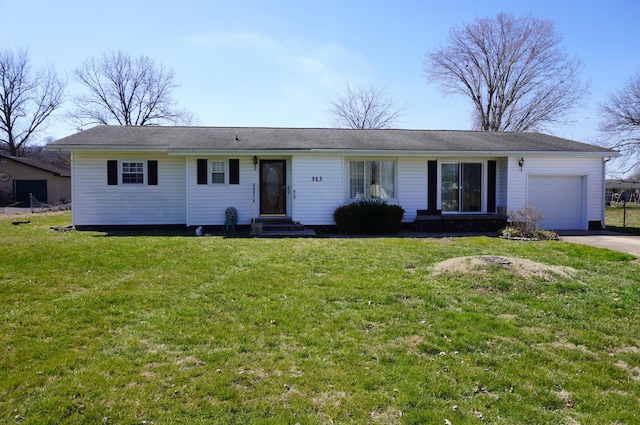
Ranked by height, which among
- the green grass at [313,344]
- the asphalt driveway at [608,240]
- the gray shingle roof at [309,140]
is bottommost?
the green grass at [313,344]

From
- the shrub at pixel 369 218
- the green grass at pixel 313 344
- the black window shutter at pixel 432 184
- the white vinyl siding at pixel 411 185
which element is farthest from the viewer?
the black window shutter at pixel 432 184

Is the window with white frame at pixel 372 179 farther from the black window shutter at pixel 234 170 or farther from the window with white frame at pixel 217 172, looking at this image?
the window with white frame at pixel 217 172

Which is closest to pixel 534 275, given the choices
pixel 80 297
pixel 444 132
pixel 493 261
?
pixel 493 261

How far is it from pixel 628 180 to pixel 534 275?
151 feet

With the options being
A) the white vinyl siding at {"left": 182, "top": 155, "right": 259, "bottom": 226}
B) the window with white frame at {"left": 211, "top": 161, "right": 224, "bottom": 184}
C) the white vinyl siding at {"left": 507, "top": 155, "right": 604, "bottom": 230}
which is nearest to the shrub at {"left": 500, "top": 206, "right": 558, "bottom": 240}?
the white vinyl siding at {"left": 507, "top": 155, "right": 604, "bottom": 230}

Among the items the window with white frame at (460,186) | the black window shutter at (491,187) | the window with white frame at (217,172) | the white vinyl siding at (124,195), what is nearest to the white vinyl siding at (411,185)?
the window with white frame at (460,186)

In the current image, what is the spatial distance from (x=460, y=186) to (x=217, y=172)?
832 cm

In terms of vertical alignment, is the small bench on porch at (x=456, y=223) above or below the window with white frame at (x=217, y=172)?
below

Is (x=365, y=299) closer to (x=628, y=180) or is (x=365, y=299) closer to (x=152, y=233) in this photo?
(x=152, y=233)

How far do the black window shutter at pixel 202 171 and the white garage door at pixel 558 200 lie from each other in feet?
36.2

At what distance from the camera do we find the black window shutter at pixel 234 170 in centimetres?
1418

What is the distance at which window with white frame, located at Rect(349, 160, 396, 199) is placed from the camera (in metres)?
14.7

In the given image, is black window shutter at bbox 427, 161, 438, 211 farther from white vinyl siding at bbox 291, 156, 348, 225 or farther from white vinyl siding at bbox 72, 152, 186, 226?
white vinyl siding at bbox 72, 152, 186, 226

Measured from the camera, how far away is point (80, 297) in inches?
220
